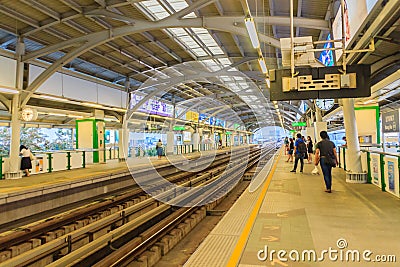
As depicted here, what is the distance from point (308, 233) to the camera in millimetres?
4551

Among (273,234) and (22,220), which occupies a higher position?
(273,234)

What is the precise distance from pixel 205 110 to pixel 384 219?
2913 cm

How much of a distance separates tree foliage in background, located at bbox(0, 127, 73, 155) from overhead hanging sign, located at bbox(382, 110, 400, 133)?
52.4 feet

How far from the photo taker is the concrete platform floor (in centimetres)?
367

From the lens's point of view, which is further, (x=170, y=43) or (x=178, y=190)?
(x=170, y=43)

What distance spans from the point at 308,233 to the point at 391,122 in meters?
7.85

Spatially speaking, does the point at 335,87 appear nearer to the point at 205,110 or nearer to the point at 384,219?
the point at 384,219

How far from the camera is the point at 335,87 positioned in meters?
6.14

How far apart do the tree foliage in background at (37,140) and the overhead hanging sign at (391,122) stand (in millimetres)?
15970

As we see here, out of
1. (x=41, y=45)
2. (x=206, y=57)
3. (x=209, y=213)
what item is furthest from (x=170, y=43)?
(x=209, y=213)

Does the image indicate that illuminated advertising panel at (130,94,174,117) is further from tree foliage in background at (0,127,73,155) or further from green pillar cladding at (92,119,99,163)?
tree foliage in background at (0,127,73,155)

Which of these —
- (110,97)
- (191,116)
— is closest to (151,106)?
(110,97)

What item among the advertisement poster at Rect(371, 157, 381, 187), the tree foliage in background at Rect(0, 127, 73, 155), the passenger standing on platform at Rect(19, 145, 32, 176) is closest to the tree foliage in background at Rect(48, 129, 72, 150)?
the tree foliage in background at Rect(0, 127, 73, 155)

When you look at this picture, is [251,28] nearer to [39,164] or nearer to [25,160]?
[25,160]
